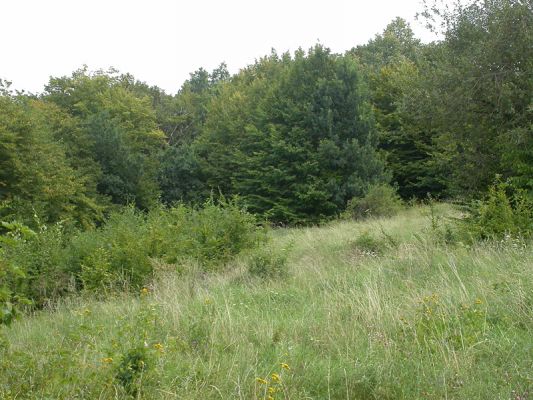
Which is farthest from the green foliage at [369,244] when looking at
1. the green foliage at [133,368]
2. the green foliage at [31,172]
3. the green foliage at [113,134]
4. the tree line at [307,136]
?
the green foliage at [113,134]

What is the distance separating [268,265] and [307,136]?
22719 millimetres

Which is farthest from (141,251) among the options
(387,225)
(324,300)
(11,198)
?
(11,198)

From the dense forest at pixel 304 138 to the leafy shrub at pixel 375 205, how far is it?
52cm

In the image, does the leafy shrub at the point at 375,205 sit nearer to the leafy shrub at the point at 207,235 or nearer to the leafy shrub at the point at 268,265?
the leafy shrub at the point at 207,235

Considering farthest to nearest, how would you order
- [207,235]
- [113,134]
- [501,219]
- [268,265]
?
[113,134]
[207,235]
[501,219]
[268,265]

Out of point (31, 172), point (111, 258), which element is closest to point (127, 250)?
point (111, 258)

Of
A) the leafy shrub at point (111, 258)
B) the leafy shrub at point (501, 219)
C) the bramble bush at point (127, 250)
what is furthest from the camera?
the bramble bush at point (127, 250)

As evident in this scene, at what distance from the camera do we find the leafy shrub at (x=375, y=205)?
950 inches

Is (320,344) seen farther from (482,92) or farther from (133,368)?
(482,92)

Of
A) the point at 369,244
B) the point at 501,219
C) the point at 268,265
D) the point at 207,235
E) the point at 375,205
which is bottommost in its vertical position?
the point at 375,205

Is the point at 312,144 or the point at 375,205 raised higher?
the point at 312,144

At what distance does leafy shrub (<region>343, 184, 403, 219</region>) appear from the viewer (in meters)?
24.1

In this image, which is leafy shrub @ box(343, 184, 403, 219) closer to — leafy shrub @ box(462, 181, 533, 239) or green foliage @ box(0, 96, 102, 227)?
green foliage @ box(0, 96, 102, 227)

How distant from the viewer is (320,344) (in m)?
4.83
